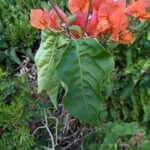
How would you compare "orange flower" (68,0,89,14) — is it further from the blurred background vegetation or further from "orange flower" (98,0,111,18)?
the blurred background vegetation

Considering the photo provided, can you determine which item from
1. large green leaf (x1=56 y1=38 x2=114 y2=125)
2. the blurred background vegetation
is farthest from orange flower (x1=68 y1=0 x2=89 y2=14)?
the blurred background vegetation

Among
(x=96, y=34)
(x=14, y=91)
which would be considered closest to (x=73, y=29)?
(x=96, y=34)

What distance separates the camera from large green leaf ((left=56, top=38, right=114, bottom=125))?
0.80m

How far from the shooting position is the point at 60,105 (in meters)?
2.40

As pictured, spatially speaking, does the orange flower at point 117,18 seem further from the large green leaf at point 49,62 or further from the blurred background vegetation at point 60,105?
the blurred background vegetation at point 60,105

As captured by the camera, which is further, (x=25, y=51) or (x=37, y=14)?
(x=25, y=51)

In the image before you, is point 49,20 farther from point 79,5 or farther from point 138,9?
point 138,9

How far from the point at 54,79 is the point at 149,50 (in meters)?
1.73

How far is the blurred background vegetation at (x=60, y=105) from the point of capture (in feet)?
6.76

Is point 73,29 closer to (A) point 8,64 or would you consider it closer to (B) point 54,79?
(B) point 54,79

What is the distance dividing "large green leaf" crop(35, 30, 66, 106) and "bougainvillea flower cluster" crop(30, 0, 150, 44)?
29 mm

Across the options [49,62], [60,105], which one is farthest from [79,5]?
[60,105]

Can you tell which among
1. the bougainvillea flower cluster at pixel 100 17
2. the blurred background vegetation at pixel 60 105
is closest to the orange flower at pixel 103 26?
the bougainvillea flower cluster at pixel 100 17

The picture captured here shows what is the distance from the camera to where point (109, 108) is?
251 cm
